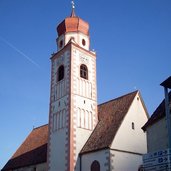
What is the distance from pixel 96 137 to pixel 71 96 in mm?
4737

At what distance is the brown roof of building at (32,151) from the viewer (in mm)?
36031

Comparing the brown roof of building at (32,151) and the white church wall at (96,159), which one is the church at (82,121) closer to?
the white church wall at (96,159)

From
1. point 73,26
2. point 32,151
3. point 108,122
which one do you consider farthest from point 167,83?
point 32,151

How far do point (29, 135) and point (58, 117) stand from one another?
13.9 metres

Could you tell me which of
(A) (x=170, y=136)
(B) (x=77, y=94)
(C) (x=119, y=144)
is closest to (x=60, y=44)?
(B) (x=77, y=94)

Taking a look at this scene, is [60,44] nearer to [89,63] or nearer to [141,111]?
[89,63]

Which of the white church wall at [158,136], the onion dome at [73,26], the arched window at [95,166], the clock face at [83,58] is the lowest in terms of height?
the arched window at [95,166]

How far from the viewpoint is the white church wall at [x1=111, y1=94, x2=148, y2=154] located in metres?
27.9

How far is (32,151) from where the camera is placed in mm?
38594

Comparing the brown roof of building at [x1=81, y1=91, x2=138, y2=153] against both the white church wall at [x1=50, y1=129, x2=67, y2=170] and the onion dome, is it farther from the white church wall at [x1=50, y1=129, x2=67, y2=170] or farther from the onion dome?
the onion dome

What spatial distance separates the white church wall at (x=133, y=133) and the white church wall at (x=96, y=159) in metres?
1.05

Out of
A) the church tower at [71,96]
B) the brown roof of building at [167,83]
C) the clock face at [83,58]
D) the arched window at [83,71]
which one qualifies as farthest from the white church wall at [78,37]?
the brown roof of building at [167,83]

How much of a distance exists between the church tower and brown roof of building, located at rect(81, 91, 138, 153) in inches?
33.0

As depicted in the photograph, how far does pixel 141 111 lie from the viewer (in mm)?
31078
